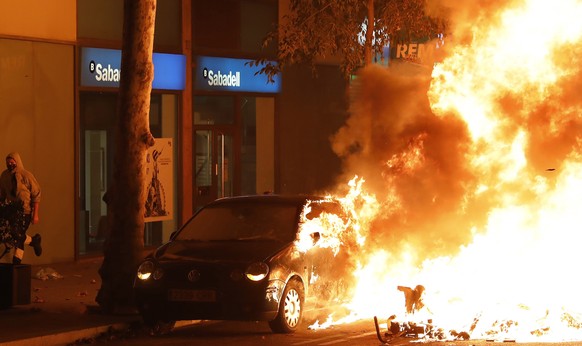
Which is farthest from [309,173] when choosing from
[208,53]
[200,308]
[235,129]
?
A: [200,308]

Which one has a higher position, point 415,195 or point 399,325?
point 415,195

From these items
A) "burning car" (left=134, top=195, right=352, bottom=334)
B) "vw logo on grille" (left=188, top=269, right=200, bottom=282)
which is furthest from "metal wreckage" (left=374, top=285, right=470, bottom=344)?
"vw logo on grille" (left=188, top=269, right=200, bottom=282)

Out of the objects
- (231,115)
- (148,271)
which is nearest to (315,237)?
(148,271)

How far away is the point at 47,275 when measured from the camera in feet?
57.2

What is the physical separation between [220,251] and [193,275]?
55 centimetres

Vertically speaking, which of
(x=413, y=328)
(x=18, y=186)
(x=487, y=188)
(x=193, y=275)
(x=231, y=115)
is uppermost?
(x=231, y=115)

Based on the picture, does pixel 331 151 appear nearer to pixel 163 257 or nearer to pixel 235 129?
pixel 235 129

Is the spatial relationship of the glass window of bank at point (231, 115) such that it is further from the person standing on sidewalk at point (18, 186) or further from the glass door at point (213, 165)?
the person standing on sidewalk at point (18, 186)

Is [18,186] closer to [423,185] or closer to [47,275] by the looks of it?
[47,275]

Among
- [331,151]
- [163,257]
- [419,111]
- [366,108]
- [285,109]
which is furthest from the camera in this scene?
[331,151]

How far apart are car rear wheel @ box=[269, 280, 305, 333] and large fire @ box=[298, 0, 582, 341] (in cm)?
57

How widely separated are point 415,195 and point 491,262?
4.10ft

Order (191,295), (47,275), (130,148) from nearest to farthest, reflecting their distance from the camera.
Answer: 1. (191,295)
2. (130,148)
3. (47,275)

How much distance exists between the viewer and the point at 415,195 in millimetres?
13133
